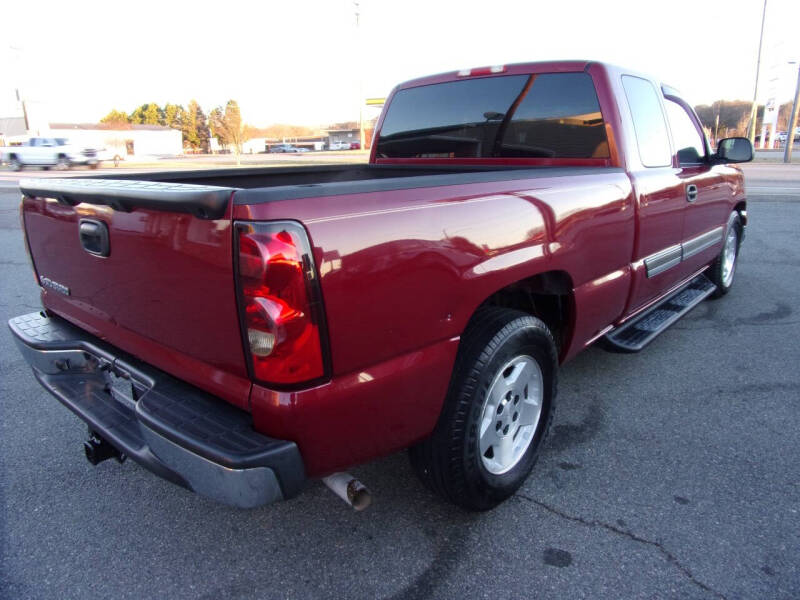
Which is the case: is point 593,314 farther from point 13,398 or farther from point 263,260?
point 13,398

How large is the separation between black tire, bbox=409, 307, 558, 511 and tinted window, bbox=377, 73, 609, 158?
140 centimetres

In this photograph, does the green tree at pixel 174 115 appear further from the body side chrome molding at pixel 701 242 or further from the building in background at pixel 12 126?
the body side chrome molding at pixel 701 242

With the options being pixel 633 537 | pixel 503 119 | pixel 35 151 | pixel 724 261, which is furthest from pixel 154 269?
pixel 35 151

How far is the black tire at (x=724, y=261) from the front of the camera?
5255 mm

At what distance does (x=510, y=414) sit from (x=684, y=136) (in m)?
2.91

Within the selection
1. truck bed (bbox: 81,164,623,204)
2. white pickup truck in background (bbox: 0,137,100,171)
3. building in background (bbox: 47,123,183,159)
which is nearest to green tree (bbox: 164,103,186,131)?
building in background (bbox: 47,123,183,159)

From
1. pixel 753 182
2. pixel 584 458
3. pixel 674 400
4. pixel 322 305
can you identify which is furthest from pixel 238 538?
pixel 753 182

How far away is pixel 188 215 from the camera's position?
1.70 m

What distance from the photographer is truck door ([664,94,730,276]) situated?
12.8 ft

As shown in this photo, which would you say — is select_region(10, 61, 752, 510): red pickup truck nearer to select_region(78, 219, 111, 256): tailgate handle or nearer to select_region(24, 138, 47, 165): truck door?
select_region(78, 219, 111, 256): tailgate handle

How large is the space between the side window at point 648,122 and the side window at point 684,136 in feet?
0.75

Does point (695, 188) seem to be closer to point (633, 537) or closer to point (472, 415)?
point (633, 537)

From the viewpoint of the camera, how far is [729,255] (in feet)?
18.3

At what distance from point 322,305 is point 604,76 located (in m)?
2.45
